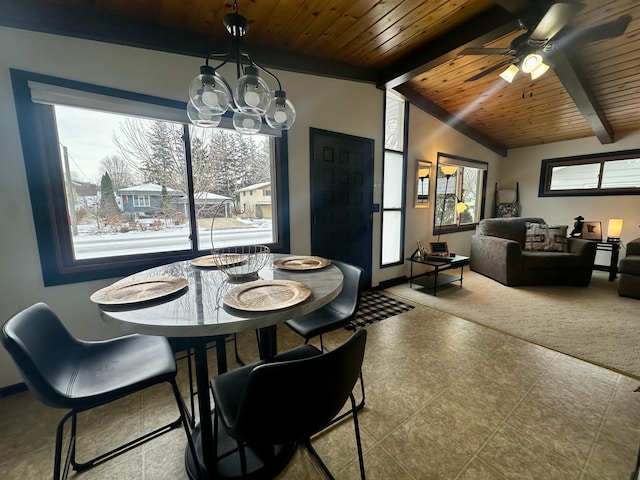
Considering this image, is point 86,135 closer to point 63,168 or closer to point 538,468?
point 63,168

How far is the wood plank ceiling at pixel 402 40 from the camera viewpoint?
1.74 meters

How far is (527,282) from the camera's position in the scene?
363 centimetres

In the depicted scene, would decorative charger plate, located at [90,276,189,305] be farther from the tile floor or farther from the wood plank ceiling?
the wood plank ceiling

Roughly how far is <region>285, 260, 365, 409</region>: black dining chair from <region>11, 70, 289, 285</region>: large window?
77 cm

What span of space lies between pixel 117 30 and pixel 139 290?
6.08 feet

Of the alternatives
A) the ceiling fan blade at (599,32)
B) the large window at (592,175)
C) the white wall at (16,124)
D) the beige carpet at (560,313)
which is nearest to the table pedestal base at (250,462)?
the white wall at (16,124)

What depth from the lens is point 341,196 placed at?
3.07 m

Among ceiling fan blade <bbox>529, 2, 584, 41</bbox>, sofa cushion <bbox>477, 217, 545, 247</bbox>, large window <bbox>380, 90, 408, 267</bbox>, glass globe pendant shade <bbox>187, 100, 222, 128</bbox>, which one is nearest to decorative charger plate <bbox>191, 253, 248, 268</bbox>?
glass globe pendant shade <bbox>187, 100, 222, 128</bbox>

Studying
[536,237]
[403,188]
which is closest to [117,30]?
[403,188]

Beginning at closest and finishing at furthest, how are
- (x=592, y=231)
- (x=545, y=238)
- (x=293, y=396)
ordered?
1. (x=293, y=396)
2. (x=545, y=238)
3. (x=592, y=231)

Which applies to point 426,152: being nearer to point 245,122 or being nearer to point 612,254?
point 612,254

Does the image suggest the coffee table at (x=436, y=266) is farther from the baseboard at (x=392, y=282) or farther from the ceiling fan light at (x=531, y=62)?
the ceiling fan light at (x=531, y=62)

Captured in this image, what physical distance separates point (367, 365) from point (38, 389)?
1.74 meters

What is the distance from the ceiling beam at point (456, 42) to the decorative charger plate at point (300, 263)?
7.72ft
